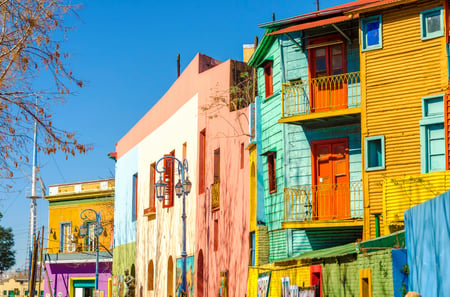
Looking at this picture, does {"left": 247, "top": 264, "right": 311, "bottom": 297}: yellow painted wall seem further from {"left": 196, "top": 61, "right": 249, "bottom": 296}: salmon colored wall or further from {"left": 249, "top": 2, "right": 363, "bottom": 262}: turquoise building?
{"left": 196, "top": 61, "right": 249, "bottom": 296}: salmon colored wall

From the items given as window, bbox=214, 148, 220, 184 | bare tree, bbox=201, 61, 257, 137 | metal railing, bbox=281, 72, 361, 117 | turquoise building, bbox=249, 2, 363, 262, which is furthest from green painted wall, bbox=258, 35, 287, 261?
window, bbox=214, 148, 220, 184

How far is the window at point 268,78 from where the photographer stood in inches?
1025

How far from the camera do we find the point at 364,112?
21.8m

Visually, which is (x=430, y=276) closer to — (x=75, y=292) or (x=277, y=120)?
(x=277, y=120)

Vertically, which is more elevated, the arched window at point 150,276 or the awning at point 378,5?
the awning at point 378,5

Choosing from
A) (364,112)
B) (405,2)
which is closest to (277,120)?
(364,112)

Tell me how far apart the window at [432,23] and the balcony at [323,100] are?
2479 millimetres

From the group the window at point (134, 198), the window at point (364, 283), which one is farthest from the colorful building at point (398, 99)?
the window at point (134, 198)

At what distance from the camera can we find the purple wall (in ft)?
180

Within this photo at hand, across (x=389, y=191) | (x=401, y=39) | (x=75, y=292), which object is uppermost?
(x=401, y=39)

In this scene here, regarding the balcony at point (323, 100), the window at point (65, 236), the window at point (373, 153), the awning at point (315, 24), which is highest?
the awning at point (315, 24)

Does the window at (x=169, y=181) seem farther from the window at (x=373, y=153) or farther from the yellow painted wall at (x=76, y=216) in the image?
the yellow painted wall at (x=76, y=216)

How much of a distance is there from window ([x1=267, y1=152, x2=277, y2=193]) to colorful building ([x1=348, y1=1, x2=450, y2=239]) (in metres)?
4.22

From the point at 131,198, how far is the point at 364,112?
991 inches
